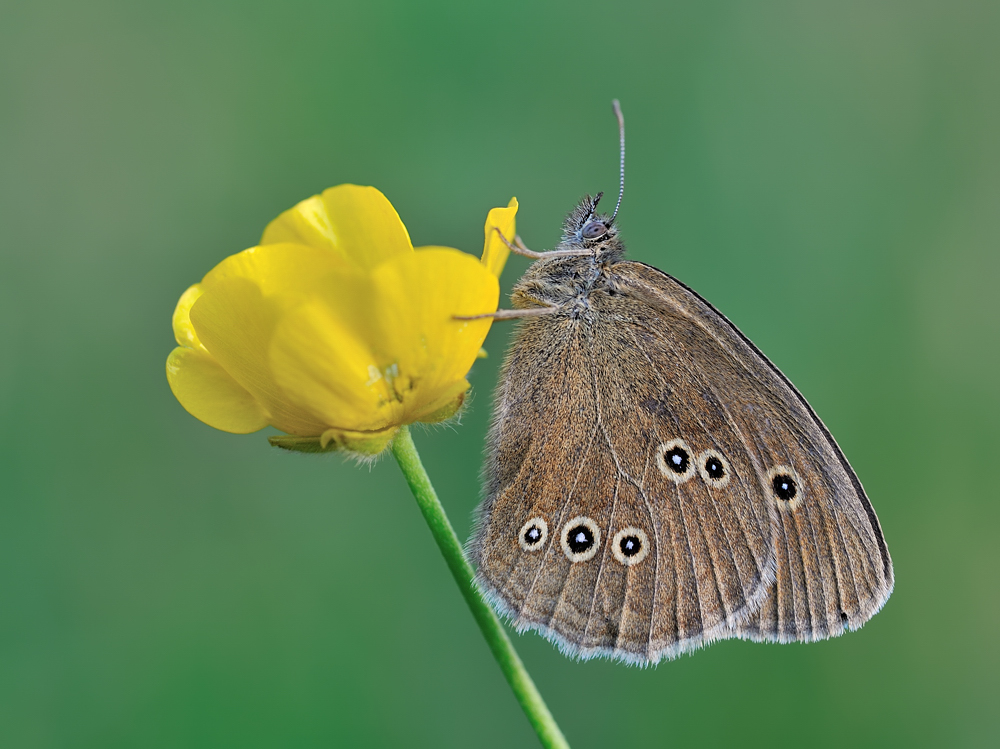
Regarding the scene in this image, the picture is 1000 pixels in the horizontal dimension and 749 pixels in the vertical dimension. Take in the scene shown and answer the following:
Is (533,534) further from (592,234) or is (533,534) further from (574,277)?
(592,234)

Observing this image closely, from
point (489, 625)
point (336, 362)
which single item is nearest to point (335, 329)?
point (336, 362)

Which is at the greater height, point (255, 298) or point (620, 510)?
point (255, 298)

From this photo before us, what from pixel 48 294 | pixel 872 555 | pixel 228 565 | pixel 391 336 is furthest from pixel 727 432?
pixel 48 294

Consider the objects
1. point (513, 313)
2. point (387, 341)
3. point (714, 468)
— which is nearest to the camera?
point (387, 341)

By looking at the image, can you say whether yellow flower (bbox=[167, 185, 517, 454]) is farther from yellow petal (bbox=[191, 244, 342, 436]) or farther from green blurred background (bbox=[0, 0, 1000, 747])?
green blurred background (bbox=[0, 0, 1000, 747])

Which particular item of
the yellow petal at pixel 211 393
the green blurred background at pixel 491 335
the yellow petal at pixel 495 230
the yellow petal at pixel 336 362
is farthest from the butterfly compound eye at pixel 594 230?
the green blurred background at pixel 491 335

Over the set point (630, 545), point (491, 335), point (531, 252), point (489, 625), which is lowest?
point (489, 625)
